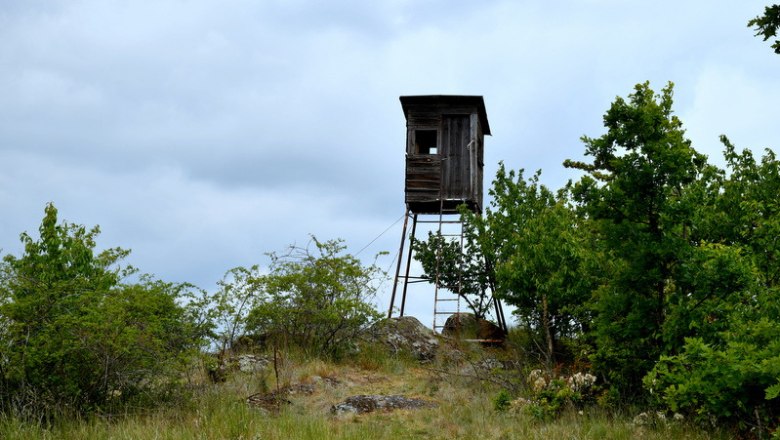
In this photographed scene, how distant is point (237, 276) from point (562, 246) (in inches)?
323

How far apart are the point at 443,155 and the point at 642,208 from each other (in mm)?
13664

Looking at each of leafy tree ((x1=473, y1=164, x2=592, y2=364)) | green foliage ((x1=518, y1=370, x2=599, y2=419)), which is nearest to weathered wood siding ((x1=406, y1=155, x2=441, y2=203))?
leafy tree ((x1=473, y1=164, x2=592, y2=364))

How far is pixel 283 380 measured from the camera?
1584 cm

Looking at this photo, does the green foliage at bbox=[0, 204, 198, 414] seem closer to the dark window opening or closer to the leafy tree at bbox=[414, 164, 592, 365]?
the leafy tree at bbox=[414, 164, 592, 365]

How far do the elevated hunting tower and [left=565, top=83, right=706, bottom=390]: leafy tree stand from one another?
473 inches

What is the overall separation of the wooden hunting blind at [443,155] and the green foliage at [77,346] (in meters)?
12.5

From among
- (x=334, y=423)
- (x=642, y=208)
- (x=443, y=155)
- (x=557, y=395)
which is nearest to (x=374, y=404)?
(x=334, y=423)

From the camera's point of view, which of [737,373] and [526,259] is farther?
[526,259]

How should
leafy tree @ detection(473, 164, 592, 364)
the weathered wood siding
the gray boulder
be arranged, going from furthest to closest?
the weathered wood siding < the gray boulder < leafy tree @ detection(473, 164, 592, 364)

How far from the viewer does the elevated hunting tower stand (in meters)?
24.4

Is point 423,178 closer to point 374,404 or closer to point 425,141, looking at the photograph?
point 425,141

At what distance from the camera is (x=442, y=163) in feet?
80.9

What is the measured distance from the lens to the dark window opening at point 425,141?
83.2 feet

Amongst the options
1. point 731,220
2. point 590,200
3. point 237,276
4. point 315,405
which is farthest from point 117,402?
point 731,220
